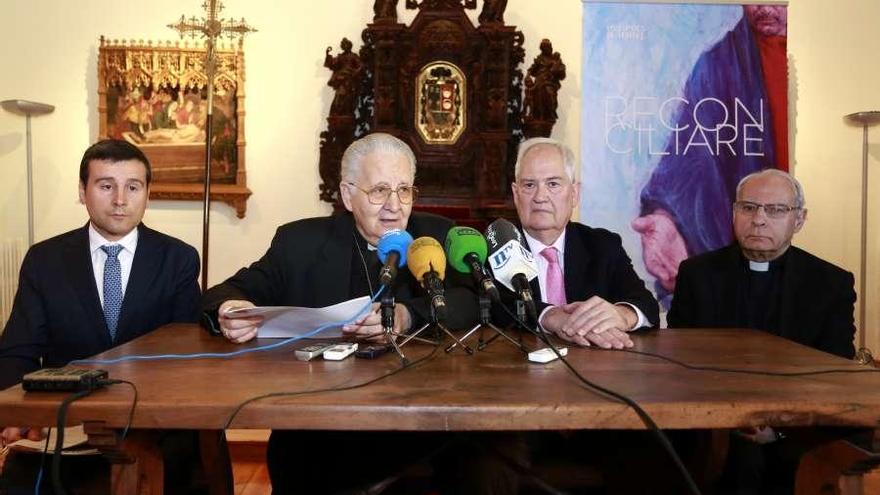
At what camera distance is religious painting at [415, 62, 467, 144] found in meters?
5.55

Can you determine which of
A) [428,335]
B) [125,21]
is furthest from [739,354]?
[125,21]

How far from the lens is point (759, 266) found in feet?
10.5

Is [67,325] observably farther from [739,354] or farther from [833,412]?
[833,412]

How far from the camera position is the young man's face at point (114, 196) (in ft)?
8.75

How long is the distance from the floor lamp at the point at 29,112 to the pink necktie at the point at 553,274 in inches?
164

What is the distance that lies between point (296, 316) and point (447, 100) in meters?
3.79

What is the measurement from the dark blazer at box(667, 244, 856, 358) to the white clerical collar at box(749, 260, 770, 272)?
0.05 meters

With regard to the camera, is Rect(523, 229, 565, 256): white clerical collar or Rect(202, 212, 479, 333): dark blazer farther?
Rect(523, 229, 565, 256): white clerical collar

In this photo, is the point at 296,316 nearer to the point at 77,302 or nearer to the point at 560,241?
the point at 77,302

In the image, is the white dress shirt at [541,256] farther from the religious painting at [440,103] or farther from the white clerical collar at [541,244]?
the religious painting at [440,103]

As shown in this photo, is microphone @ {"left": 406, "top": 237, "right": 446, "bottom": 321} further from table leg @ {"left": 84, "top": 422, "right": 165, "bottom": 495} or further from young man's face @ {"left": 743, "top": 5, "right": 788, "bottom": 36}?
young man's face @ {"left": 743, "top": 5, "right": 788, "bottom": 36}

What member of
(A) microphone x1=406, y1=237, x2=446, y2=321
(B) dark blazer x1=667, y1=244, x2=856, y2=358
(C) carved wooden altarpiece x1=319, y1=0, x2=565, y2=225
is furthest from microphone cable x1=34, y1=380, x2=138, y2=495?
(C) carved wooden altarpiece x1=319, y1=0, x2=565, y2=225

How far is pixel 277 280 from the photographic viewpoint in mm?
2637

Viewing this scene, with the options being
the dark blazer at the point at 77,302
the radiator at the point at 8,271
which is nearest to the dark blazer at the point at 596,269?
the dark blazer at the point at 77,302
